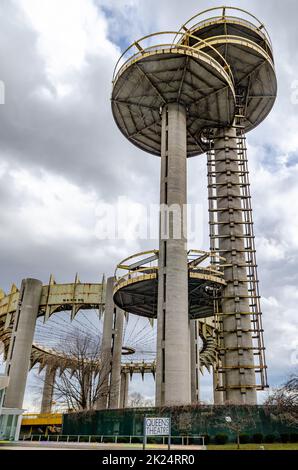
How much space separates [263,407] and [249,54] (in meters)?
39.7

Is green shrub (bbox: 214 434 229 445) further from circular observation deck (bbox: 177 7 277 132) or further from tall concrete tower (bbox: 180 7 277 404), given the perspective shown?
circular observation deck (bbox: 177 7 277 132)

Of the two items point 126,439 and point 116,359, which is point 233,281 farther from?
point 126,439

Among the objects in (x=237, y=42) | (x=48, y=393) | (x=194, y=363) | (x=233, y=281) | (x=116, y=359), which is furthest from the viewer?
(x=48, y=393)

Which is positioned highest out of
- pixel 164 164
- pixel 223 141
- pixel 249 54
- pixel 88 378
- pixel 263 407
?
pixel 249 54

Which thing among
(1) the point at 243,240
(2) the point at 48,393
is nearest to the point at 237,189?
(1) the point at 243,240

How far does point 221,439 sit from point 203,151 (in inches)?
1534

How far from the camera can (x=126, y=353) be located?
69.1 metres

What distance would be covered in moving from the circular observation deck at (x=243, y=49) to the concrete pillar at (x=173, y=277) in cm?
1038

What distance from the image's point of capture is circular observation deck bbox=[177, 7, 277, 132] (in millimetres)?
46188

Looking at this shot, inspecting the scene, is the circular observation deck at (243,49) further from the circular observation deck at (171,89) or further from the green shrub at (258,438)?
the green shrub at (258,438)

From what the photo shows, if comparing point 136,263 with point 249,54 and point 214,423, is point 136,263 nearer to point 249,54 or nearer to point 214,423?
point 214,423

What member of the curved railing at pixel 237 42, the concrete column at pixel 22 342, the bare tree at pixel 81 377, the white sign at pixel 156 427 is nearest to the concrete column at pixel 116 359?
the bare tree at pixel 81 377

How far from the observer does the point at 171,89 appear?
43406 mm
